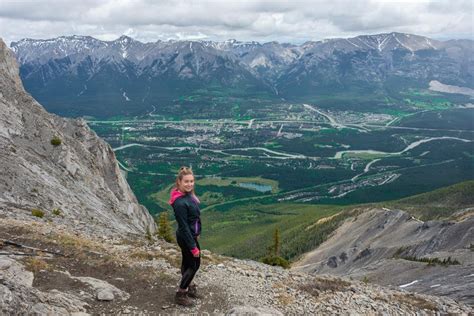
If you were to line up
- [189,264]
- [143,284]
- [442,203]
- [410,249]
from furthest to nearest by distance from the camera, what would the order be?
[442,203], [410,249], [143,284], [189,264]

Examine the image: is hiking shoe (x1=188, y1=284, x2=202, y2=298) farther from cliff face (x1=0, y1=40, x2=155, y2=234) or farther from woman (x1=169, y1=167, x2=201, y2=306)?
cliff face (x1=0, y1=40, x2=155, y2=234)

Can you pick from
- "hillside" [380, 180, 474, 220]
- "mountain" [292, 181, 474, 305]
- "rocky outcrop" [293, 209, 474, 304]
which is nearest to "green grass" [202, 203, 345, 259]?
"mountain" [292, 181, 474, 305]

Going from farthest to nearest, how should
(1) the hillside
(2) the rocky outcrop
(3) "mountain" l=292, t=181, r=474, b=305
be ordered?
(1) the hillside, (3) "mountain" l=292, t=181, r=474, b=305, (2) the rocky outcrop

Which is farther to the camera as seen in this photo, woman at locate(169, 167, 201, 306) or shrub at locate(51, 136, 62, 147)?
shrub at locate(51, 136, 62, 147)

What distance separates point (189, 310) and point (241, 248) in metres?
115

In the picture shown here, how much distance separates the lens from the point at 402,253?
71625mm

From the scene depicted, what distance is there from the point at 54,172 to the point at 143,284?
33766mm

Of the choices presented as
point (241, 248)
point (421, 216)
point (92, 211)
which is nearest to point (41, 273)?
point (92, 211)

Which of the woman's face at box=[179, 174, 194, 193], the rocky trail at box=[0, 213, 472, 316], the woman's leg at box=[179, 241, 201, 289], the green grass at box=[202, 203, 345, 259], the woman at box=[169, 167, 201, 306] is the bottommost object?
the green grass at box=[202, 203, 345, 259]

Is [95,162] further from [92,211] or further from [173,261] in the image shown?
[173,261]

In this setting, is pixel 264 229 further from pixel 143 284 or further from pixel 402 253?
pixel 143 284

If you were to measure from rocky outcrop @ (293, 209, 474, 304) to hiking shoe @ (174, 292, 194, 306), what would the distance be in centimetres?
2197

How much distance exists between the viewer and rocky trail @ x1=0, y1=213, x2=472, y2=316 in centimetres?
1689

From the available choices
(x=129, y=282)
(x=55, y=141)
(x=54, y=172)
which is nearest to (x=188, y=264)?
(x=129, y=282)
